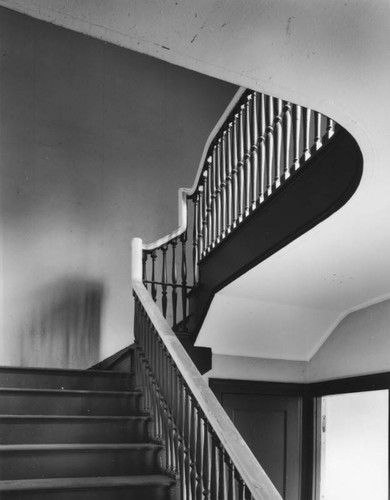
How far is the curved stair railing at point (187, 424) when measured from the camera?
9.26ft

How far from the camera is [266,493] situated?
2.54 meters

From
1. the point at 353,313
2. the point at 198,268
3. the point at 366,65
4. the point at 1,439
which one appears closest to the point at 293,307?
the point at 353,313

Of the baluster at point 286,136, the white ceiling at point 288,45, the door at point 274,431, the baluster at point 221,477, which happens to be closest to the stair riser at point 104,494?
the baluster at point 221,477

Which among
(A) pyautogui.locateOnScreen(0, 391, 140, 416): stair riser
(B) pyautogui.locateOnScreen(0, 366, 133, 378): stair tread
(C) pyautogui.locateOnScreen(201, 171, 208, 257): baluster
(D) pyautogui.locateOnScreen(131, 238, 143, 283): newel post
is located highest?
(C) pyautogui.locateOnScreen(201, 171, 208, 257): baluster

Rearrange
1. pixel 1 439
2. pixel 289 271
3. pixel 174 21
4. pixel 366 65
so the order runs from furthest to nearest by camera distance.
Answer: pixel 289 271 < pixel 1 439 < pixel 366 65 < pixel 174 21

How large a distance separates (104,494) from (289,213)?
200cm

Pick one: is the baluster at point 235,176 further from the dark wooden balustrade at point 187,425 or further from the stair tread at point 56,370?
the stair tread at point 56,370

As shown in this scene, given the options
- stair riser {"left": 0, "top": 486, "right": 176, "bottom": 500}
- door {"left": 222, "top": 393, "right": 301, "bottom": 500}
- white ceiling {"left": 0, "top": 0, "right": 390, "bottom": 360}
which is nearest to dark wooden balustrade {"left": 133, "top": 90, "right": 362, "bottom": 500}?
stair riser {"left": 0, "top": 486, "right": 176, "bottom": 500}

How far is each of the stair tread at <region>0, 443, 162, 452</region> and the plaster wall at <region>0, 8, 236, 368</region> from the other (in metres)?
2.52

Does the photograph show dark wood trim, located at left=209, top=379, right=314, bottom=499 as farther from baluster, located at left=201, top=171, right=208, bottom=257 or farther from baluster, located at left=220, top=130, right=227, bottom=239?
baluster, located at left=220, top=130, right=227, bottom=239

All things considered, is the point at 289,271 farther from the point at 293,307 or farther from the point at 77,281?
the point at 77,281

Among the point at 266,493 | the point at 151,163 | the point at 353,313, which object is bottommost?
the point at 266,493

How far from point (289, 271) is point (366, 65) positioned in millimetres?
2404

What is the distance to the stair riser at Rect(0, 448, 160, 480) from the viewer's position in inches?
143
